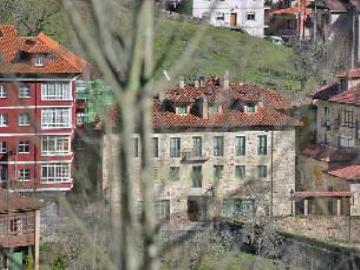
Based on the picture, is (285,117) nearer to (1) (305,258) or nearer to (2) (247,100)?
(2) (247,100)

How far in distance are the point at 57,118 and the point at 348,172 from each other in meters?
2.03

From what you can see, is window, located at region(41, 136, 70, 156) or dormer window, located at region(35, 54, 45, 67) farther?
dormer window, located at region(35, 54, 45, 67)

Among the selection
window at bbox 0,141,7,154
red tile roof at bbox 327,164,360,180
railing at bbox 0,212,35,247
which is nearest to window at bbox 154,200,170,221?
railing at bbox 0,212,35,247

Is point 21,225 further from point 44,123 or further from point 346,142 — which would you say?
point 346,142

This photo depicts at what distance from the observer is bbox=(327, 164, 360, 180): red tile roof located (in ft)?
22.7

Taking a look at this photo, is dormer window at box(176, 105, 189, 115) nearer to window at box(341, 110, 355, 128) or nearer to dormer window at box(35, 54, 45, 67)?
dormer window at box(35, 54, 45, 67)

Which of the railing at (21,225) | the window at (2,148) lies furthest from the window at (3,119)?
the railing at (21,225)

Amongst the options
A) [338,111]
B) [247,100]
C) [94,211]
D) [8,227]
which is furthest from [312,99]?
[94,211]

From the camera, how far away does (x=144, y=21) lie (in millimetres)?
560

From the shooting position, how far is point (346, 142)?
25.0ft

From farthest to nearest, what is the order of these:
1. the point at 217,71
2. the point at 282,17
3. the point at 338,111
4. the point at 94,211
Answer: the point at 282,17, the point at 217,71, the point at 338,111, the point at 94,211

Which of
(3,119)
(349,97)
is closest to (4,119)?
(3,119)

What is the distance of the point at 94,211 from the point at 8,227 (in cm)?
435

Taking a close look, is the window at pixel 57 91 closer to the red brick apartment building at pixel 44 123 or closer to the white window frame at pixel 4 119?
the red brick apartment building at pixel 44 123
